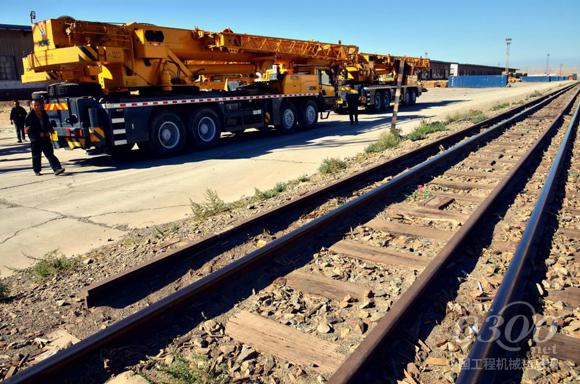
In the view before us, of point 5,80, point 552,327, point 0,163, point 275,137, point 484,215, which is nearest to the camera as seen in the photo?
point 552,327

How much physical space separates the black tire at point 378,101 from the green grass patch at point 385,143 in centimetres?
1339

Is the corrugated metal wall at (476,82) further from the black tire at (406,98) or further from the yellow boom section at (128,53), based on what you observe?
the yellow boom section at (128,53)

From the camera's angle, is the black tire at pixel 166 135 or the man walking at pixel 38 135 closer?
the man walking at pixel 38 135

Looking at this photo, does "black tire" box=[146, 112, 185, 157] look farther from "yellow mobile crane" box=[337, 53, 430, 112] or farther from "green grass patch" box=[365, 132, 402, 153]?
"yellow mobile crane" box=[337, 53, 430, 112]

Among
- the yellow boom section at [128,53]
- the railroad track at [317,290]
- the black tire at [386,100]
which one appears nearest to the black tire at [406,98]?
the black tire at [386,100]

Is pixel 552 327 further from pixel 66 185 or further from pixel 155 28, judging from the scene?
pixel 155 28

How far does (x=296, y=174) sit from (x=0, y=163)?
9.32 meters

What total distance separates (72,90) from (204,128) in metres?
3.85

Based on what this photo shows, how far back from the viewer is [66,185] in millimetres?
9625

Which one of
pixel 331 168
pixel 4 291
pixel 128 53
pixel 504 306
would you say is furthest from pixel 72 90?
pixel 504 306

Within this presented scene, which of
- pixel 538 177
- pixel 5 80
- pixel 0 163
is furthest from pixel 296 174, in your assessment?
pixel 5 80

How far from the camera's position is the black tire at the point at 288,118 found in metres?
17.7

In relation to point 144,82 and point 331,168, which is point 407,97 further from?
point 331,168

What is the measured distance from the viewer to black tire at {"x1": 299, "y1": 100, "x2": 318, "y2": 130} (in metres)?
18.9
